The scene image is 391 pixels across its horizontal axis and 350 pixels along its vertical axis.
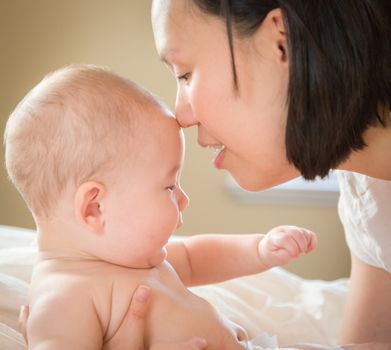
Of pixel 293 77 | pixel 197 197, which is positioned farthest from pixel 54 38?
pixel 293 77

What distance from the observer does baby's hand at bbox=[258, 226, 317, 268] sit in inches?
46.8

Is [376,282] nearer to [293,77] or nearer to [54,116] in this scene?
[293,77]

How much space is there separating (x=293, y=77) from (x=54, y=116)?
15.9 inches

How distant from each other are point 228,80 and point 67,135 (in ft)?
0.96

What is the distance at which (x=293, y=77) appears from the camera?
101cm

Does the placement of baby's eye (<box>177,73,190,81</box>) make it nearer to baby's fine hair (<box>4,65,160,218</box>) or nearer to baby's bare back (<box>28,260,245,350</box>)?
baby's fine hair (<box>4,65,160,218</box>)

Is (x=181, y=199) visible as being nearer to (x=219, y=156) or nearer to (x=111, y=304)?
(x=219, y=156)

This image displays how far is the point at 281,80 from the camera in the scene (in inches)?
40.6

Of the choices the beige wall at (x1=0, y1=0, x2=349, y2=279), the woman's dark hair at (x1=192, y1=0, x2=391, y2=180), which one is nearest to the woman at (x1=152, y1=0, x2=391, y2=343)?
the woman's dark hair at (x1=192, y1=0, x2=391, y2=180)

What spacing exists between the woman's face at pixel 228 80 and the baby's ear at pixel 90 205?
220 millimetres

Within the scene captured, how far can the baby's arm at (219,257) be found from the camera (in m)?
1.26

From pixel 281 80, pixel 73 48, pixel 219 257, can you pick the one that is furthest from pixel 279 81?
pixel 73 48

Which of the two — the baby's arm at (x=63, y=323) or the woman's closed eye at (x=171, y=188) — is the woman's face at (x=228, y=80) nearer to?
the woman's closed eye at (x=171, y=188)

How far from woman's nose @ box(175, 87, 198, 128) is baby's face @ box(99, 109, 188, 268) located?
0.13ft
